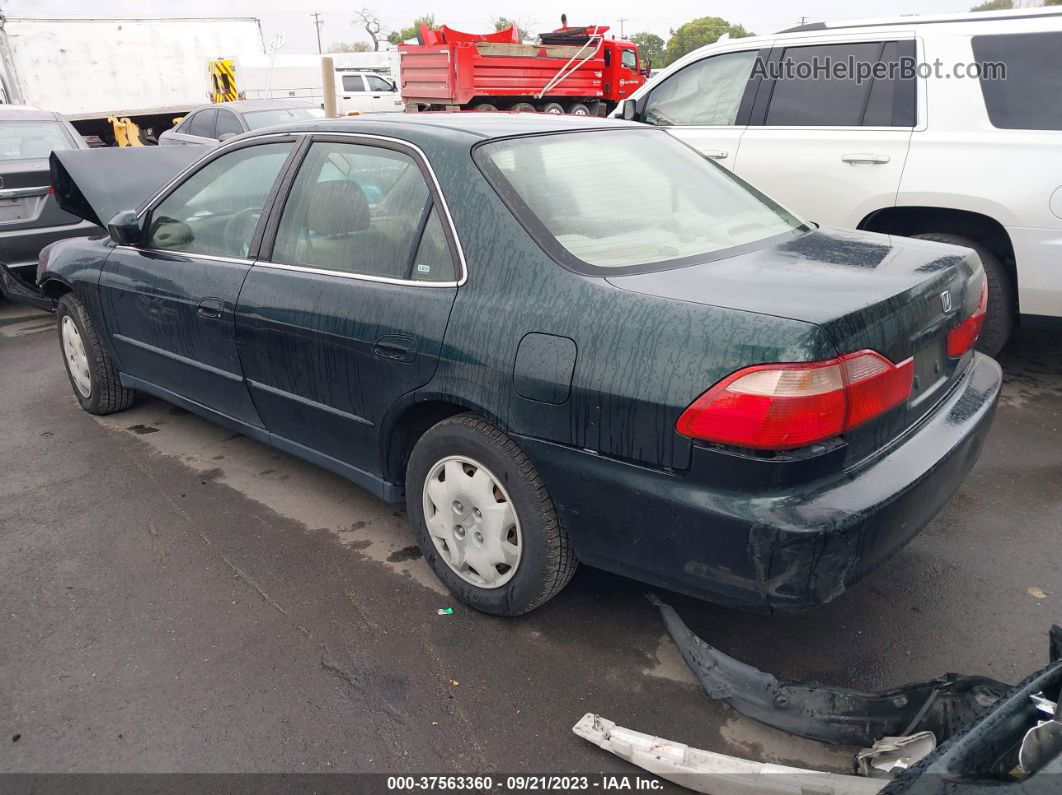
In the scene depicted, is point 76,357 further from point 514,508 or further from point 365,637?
point 514,508

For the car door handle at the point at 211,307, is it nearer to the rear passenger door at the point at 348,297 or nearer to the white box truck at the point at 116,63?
the rear passenger door at the point at 348,297

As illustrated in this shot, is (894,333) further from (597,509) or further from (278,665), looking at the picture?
(278,665)

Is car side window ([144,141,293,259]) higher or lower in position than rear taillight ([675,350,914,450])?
higher

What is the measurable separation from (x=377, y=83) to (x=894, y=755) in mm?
23496

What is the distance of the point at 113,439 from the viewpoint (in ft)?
15.2

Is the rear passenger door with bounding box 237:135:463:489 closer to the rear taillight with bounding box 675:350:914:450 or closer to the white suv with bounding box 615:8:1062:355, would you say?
the rear taillight with bounding box 675:350:914:450

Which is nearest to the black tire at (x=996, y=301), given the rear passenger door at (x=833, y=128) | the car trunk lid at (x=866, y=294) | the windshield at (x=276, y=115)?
the rear passenger door at (x=833, y=128)

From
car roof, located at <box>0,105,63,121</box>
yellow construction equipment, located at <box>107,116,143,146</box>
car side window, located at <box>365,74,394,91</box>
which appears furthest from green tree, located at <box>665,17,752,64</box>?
car roof, located at <box>0,105,63,121</box>

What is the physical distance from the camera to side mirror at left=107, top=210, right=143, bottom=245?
405 cm

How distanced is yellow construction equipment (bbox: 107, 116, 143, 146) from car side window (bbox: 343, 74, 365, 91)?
6861 millimetres

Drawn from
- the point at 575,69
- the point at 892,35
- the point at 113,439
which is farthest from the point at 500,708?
the point at 575,69

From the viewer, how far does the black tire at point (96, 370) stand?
4.64 meters

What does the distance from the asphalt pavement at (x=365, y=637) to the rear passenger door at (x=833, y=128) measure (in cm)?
188

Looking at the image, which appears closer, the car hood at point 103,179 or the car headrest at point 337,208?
the car headrest at point 337,208
